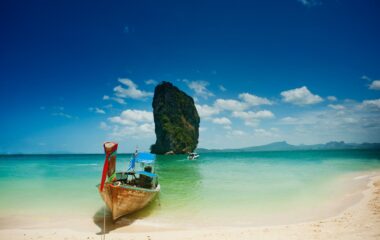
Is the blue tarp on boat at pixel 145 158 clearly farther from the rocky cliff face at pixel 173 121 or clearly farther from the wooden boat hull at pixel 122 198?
the rocky cliff face at pixel 173 121

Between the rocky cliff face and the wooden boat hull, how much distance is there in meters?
87.6

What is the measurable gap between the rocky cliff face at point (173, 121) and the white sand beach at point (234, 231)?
89039mm

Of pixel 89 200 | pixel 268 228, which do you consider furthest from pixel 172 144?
pixel 268 228

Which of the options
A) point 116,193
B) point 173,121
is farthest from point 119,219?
point 173,121

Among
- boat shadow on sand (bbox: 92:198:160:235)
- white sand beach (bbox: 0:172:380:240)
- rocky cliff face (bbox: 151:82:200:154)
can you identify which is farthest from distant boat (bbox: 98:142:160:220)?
rocky cliff face (bbox: 151:82:200:154)

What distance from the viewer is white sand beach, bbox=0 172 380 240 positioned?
781 cm

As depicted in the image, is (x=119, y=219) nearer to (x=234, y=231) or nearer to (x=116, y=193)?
Answer: (x=116, y=193)

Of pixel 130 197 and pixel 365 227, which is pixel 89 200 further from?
pixel 365 227

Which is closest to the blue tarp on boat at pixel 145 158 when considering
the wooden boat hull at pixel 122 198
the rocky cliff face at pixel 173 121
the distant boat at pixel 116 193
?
the distant boat at pixel 116 193

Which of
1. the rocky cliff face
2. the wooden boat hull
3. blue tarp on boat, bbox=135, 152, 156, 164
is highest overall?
the rocky cliff face

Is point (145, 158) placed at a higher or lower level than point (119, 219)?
higher

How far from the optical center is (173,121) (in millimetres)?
105188

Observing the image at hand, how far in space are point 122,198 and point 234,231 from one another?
4.74 m

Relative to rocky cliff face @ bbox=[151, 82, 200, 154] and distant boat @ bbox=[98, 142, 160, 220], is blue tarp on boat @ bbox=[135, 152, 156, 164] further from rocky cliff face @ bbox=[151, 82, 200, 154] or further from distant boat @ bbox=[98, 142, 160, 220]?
rocky cliff face @ bbox=[151, 82, 200, 154]
